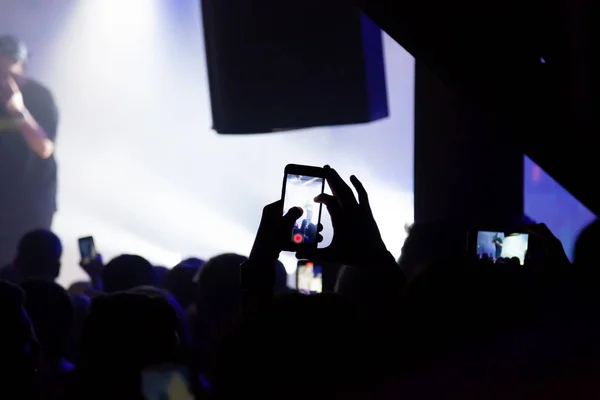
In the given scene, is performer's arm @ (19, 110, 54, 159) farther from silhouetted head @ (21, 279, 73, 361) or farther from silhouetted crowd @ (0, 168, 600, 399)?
silhouetted crowd @ (0, 168, 600, 399)

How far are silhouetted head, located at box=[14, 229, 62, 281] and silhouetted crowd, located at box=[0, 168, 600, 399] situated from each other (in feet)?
3.78

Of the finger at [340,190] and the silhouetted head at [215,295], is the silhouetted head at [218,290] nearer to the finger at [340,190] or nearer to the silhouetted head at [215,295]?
the silhouetted head at [215,295]

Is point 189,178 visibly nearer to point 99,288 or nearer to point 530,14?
point 99,288

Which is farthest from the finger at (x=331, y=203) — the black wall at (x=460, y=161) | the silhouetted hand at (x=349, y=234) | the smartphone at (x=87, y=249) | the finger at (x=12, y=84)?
the finger at (x=12, y=84)

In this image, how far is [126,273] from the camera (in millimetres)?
2201

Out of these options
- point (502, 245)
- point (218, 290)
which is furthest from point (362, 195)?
point (218, 290)

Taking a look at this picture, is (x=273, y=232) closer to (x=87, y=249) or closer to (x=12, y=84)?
(x=87, y=249)

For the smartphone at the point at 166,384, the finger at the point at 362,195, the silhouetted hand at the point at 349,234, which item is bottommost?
the smartphone at the point at 166,384

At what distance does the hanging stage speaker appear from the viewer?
2.88 meters

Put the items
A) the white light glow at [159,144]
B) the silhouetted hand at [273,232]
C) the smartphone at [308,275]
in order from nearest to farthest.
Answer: the silhouetted hand at [273,232] < the smartphone at [308,275] < the white light glow at [159,144]

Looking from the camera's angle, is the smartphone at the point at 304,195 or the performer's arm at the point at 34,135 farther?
the performer's arm at the point at 34,135

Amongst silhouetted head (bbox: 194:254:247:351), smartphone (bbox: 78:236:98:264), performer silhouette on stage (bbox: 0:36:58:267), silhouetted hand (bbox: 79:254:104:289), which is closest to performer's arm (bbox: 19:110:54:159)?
performer silhouette on stage (bbox: 0:36:58:267)

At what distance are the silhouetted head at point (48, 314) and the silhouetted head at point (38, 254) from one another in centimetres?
80

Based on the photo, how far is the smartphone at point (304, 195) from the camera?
1.20m
